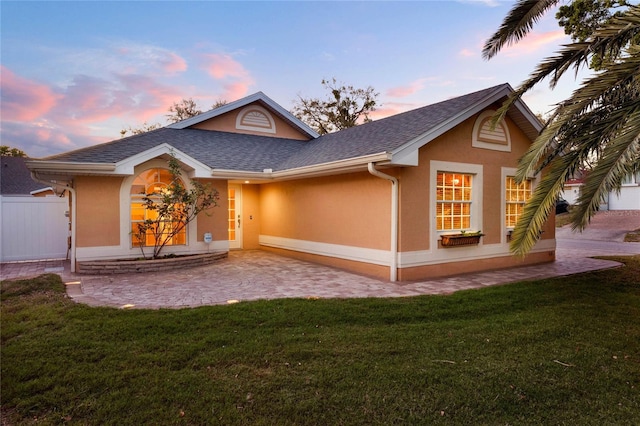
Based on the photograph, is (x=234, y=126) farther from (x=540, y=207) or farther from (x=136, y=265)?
(x=540, y=207)

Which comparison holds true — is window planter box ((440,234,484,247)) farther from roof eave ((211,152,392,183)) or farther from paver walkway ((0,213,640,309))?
roof eave ((211,152,392,183))

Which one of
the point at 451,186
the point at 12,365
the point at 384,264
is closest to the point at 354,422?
the point at 12,365

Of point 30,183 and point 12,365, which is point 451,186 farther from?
point 30,183

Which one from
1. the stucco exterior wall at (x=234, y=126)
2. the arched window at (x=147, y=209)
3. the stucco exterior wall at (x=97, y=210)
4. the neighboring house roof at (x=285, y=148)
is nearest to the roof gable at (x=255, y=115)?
the stucco exterior wall at (x=234, y=126)

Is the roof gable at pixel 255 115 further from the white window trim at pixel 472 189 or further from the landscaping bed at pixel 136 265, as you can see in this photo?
the white window trim at pixel 472 189

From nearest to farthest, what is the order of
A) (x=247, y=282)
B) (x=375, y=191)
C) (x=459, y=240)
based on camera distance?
(x=247, y=282), (x=375, y=191), (x=459, y=240)

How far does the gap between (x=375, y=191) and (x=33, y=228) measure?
10.3 metres

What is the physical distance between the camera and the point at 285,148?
46.2 feet

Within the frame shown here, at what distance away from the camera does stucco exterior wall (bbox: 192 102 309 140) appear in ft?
46.9

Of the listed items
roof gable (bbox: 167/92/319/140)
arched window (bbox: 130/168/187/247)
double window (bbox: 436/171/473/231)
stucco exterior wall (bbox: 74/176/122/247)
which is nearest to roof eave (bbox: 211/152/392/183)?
arched window (bbox: 130/168/187/247)

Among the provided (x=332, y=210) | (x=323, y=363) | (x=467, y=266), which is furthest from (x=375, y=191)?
(x=323, y=363)

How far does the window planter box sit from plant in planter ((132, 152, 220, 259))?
20.6 feet

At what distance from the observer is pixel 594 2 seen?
352 inches

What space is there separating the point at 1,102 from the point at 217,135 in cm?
631
